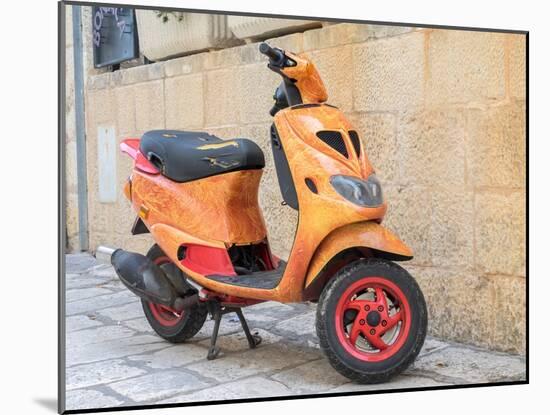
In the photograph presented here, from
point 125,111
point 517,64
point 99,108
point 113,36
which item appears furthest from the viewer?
point 125,111

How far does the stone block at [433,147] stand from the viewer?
4.05 metres

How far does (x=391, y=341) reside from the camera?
336 cm

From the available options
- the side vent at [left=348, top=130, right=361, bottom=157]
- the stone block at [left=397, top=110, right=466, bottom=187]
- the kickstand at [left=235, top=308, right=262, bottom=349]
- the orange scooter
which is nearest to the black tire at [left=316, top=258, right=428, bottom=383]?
the orange scooter

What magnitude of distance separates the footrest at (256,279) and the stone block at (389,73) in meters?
1.08

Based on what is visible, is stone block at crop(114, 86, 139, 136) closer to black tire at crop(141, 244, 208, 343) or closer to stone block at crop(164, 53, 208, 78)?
stone block at crop(164, 53, 208, 78)

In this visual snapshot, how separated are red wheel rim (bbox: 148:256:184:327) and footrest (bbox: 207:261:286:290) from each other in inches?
16.9

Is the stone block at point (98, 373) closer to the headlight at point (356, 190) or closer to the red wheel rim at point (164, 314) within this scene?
the red wheel rim at point (164, 314)

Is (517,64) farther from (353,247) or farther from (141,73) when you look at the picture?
(141,73)

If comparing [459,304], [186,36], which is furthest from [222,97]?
[459,304]

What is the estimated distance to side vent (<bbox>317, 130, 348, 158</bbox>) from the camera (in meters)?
3.40

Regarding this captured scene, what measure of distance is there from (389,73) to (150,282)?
155 cm

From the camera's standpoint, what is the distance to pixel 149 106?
498 cm

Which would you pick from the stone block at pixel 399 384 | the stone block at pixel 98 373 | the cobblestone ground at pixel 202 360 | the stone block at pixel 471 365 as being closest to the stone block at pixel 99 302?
the cobblestone ground at pixel 202 360

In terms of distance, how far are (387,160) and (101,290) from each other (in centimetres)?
165
